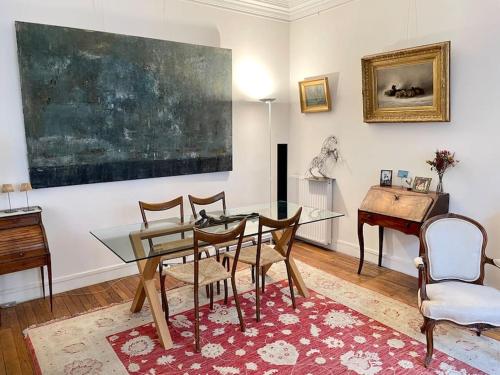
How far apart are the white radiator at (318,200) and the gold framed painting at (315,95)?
0.91m

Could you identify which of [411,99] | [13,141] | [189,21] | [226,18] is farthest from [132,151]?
[411,99]

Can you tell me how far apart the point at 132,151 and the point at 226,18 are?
1972 millimetres

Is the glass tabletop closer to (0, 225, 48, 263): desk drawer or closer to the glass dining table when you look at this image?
the glass dining table

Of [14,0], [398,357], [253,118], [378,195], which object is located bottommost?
[398,357]

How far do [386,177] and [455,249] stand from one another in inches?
52.3

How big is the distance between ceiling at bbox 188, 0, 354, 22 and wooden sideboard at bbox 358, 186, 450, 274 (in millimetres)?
2264

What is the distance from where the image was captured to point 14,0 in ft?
10.5

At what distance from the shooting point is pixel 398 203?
11.9 ft

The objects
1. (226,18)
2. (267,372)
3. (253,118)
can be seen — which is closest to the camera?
(267,372)

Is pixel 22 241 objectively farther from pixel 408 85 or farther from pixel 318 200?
pixel 408 85

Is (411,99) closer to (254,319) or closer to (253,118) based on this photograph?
(253,118)

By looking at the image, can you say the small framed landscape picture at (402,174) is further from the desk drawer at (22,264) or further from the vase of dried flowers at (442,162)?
the desk drawer at (22,264)

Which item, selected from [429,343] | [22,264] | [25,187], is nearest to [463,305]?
[429,343]

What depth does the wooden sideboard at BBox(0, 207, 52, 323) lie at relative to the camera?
307cm
